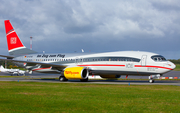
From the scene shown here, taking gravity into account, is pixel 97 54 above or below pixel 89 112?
above

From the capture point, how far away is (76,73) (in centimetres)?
3027

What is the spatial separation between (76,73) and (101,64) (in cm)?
377

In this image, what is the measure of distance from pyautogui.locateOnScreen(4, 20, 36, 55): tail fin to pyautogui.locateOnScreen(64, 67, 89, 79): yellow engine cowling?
12.0 metres

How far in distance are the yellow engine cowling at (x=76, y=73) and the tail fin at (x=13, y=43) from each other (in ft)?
39.3

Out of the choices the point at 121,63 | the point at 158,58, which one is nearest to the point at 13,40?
the point at 121,63

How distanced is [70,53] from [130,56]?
10.5 m

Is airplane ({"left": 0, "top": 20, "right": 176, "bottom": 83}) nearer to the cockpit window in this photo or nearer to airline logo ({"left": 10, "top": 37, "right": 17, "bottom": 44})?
the cockpit window

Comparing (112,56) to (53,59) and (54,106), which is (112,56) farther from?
(54,106)

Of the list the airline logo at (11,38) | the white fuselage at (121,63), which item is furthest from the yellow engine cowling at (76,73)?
the airline logo at (11,38)

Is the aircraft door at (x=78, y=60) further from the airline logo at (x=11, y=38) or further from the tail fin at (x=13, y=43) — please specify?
the airline logo at (x=11, y=38)

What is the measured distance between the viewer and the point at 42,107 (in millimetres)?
10484

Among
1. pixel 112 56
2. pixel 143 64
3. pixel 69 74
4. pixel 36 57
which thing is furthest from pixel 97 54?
pixel 36 57

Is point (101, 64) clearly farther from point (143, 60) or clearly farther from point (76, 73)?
point (143, 60)

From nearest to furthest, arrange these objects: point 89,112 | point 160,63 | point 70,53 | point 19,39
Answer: point 89,112
point 160,63
point 70,53
point 19,39
